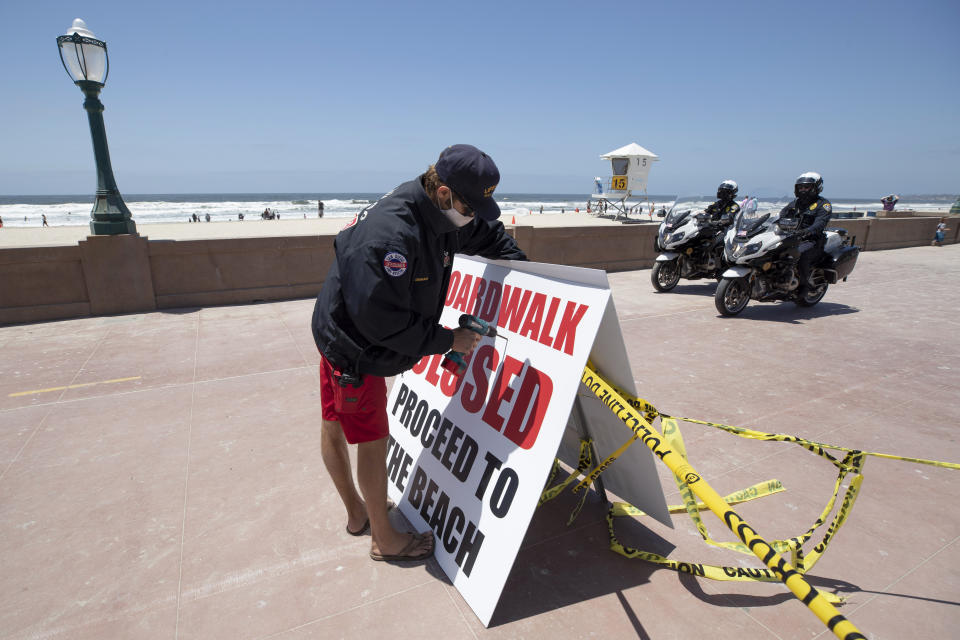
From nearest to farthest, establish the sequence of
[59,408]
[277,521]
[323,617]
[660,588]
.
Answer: [323,617]
[660,588]
[277,521]
[59,408]

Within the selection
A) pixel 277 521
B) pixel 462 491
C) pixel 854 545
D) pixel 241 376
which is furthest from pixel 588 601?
pixel 241 376

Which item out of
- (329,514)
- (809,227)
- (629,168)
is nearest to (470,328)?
(329,514)

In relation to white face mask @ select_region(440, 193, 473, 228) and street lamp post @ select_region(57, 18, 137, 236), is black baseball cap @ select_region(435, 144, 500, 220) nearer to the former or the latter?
white face mask @ select_region(440, 193, 473, 228)

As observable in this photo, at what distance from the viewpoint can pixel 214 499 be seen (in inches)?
118

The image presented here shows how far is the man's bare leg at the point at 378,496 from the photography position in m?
2.35

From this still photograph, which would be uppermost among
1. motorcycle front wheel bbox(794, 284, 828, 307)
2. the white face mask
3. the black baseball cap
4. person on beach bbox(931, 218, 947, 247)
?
the black baseball cap

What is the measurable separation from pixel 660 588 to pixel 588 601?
0.37 metres

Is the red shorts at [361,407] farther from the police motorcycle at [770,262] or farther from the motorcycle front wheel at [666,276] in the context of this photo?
the motorcycle front wheel at [666,276]

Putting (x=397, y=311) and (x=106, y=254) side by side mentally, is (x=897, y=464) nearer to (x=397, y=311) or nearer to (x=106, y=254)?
(x=397, y=311)

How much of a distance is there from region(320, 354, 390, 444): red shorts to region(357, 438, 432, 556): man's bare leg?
0.22 feet

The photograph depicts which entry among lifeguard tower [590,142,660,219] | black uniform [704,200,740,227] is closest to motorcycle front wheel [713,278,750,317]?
black uniform [704,200,740,227]

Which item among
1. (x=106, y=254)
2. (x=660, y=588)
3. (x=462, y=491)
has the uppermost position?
(x=106, y=254)

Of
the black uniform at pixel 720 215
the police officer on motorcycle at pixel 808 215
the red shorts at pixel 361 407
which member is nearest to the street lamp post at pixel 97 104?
the red shorts at pixel 361 407

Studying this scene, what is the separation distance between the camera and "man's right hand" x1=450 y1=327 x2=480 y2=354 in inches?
89.3
